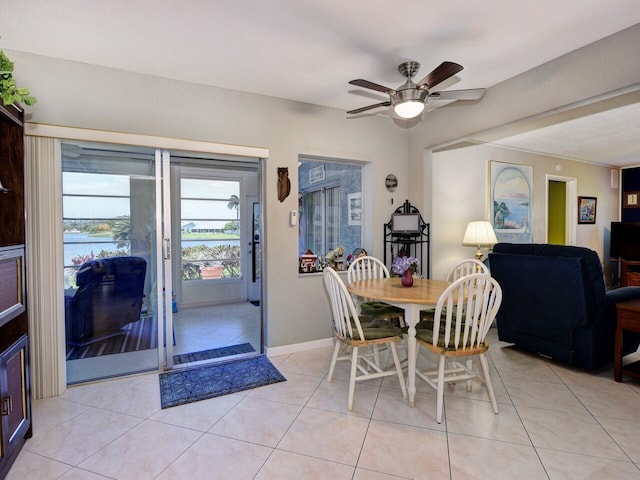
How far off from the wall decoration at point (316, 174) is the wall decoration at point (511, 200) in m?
2.35

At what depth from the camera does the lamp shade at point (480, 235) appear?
409 centimetres

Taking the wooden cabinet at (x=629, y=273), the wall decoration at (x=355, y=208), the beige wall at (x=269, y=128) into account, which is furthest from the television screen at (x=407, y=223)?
the wooden cabinet at (x=629, y=273)

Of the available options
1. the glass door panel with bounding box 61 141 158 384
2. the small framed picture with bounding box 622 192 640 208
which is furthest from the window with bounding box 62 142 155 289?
the small framed picture with bounding box 622 192 640 208

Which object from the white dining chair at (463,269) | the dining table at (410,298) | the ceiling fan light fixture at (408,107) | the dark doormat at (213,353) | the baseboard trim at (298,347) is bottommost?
the dark doormat at (213,353)

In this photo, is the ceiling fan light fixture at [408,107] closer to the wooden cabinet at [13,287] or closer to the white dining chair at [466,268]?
the white dining chair at [466,268]

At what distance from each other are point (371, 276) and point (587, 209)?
4.99 meters

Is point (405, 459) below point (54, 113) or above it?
below

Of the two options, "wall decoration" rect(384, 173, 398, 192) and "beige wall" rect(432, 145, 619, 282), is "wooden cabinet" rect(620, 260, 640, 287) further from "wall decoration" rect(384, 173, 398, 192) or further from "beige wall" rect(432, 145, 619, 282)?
"wall decoration" rect(384, 173, 398, 192)

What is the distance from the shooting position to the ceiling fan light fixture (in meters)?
2.39

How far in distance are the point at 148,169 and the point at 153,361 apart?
175 centimetres

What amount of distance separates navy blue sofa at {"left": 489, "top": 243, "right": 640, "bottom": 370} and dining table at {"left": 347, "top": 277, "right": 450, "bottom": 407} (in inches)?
36.1

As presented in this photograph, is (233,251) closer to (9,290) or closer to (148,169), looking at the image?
(148,169)

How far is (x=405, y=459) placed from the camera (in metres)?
1.85

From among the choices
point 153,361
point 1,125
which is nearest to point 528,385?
point 153,361
